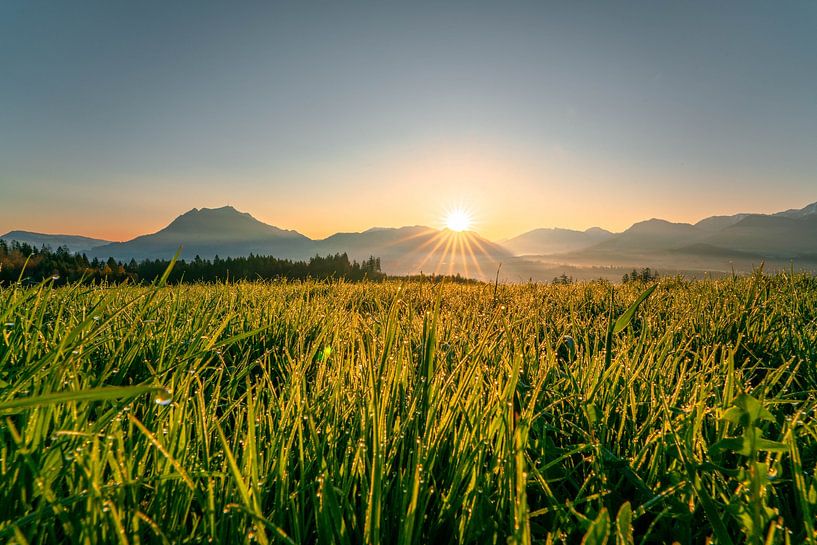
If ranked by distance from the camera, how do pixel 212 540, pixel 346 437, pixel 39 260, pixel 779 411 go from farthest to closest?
pixel 39 260 < pixel 779 411 < pixel 346 437 < pixel 212 540

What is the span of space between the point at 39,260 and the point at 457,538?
2580 centimetres

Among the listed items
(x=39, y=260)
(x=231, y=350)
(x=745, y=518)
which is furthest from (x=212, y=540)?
(x=39, y=260)

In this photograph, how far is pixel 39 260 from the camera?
20031 mm

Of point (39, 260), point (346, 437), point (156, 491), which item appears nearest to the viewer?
point (156, 491)

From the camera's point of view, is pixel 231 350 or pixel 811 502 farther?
pixel 231 350

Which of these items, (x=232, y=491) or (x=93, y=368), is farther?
(x=93, y=368)

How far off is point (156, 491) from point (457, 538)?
74 cm

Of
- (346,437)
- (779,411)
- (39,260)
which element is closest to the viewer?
(346,437)

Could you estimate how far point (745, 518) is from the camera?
37.2 inches

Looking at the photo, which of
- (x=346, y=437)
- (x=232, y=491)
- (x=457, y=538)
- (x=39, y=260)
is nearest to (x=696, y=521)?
(x=457, y=538)

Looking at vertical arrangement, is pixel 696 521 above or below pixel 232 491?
below

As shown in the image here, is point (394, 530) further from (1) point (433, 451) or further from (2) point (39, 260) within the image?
(2) point (39, 260)

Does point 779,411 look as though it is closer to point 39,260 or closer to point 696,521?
point 696,521

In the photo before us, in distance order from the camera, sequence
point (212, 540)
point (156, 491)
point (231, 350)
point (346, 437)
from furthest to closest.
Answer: point (231, 350)
point (346, 437)
point (156, 491)
point (212, 540)
